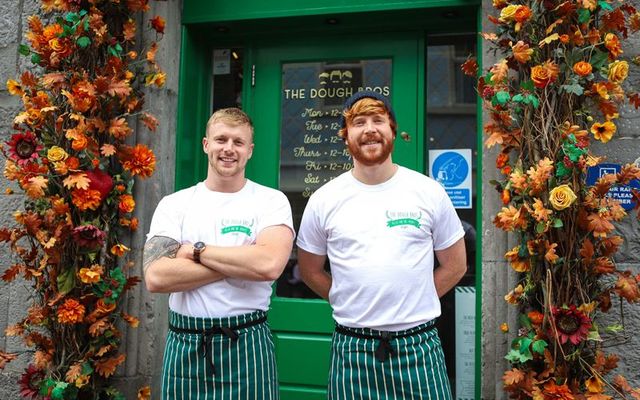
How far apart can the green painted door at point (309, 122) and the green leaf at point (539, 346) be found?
1.25 meters

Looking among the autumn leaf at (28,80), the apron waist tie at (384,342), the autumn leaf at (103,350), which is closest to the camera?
the apron waist tie at (384,342)

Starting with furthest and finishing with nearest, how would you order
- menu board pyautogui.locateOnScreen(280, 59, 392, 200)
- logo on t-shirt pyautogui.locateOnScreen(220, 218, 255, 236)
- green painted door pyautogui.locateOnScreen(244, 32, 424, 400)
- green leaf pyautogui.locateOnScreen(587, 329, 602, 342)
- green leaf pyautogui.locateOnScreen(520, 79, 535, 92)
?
1. menu board pyautogui.locateOnScreen(280, 59, 392, 200)
2. green painted door pyautogui.locateOnScreen(244, 32, 424, 400)
3. green leaf pyautogui.locateOnScreen(520, 79, 535, 92)
4. green leaf pyautogui.locateOnScreen(587, 329, 602, 342)
5. logo on t-shirt pyautogui.locateOnScreen(220, 218, 255, 236)

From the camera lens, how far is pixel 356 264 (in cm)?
230

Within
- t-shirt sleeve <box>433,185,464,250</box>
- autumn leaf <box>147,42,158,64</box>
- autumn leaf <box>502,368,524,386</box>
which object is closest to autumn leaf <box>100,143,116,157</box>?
autumn leaf <box>147,42,158,64</box>

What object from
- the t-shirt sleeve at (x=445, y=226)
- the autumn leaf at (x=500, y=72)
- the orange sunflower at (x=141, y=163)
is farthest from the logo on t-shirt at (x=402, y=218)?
the orange sunflower at (x=141, y=163)

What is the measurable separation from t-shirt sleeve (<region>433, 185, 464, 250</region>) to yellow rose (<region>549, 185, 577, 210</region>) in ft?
1.39

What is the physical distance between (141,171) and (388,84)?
5.10 feet

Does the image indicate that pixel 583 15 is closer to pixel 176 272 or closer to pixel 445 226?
pixel 445 226

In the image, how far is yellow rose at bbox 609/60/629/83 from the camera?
8.57 feet

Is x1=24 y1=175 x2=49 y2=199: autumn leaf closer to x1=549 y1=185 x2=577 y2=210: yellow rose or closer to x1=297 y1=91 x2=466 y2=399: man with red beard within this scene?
x1=297 y1=91 x2=466 y2=399: man with red beard

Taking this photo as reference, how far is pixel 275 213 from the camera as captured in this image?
2.41 metres

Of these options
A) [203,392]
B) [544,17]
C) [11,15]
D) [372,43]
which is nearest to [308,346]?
[203,392]

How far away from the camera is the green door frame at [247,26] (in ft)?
11.0

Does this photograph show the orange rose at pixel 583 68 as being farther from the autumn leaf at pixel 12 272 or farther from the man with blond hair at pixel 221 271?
the autumn leaf at pixel 12 272
